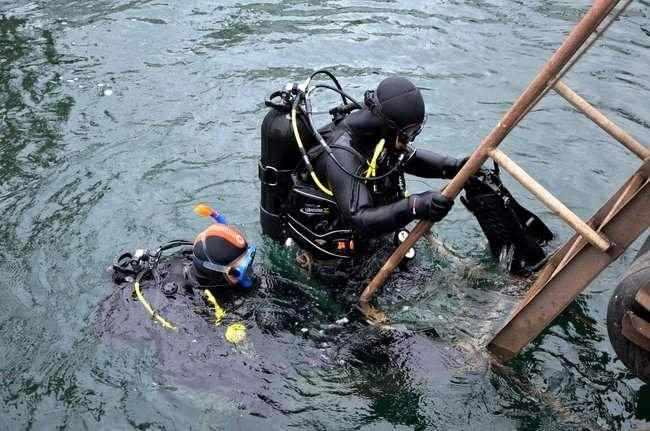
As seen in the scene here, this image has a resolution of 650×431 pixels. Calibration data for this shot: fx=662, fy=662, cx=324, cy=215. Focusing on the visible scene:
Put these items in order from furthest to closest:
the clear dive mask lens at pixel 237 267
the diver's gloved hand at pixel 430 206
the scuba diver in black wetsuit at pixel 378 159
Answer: the clear dive mask lens at pixel 237 267 → the scuba diver in black wetsuit at pixel 378 159 → the diver's gloved hand at pixel 430 206

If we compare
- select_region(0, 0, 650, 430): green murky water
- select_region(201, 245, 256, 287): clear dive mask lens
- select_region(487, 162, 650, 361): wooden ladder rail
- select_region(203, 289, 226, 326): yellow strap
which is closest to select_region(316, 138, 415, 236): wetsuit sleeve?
select_region(201, 245, 256, 287): clear dive mask lens

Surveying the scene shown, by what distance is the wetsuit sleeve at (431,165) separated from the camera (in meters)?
5.64

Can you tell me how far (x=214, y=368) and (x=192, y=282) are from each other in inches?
28.5

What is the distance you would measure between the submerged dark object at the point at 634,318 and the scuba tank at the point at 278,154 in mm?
2545

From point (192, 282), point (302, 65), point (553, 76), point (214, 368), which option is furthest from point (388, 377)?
point (302, 65)

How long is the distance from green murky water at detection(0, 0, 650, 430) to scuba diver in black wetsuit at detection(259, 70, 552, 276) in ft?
1.78

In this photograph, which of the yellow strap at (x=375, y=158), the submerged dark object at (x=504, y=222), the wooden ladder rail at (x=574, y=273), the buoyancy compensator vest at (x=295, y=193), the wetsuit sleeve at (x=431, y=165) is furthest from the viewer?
the wetsuit sleeve at (x=431, y=165)

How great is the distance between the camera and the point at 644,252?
493 centimetres

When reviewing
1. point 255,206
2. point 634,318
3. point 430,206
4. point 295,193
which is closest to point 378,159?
point 430,206

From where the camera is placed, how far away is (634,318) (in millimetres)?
4344

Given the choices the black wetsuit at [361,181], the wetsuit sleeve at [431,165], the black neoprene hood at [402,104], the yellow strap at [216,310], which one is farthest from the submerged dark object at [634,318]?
the yellow strap at [216,310]

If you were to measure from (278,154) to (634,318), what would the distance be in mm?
2865

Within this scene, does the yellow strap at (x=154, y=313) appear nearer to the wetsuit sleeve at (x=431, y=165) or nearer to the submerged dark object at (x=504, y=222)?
the wetsuit sleeve at (x=431, y=165)

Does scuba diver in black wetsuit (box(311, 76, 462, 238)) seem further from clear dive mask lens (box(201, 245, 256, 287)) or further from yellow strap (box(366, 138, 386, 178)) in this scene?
clear dive mask lens (box(201, 245, 256, 287))
